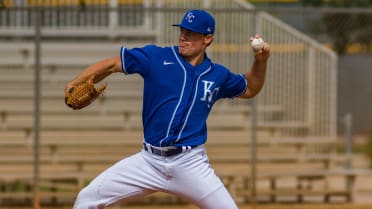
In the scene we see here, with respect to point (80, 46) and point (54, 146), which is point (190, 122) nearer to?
point (54, 146)

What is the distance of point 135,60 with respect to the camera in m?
6.82

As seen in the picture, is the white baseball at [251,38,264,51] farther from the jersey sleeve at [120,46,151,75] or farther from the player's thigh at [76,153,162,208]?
the player's thigh at [76,153,162,208]

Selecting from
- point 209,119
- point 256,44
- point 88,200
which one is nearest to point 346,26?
point 209,119

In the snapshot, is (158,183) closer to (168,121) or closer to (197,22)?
(168,121)

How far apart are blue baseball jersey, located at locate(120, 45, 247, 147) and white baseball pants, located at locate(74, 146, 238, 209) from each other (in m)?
0.14

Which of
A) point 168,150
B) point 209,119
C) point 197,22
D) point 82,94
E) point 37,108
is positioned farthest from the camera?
point 209,119

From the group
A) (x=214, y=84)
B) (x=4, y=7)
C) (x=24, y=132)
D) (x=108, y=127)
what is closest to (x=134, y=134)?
(x=108, y=127)

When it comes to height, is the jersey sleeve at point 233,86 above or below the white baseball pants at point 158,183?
above

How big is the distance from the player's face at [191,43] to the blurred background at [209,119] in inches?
213

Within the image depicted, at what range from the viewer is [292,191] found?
Answer: 1270 cm

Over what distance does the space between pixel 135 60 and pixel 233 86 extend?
771 mm

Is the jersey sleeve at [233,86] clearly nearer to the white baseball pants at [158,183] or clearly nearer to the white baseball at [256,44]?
the white baseball at [256,44]

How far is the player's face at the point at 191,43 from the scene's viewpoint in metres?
6.80

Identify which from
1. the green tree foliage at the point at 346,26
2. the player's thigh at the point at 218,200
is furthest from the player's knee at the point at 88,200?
the green tree foliage at the point at 346,26
